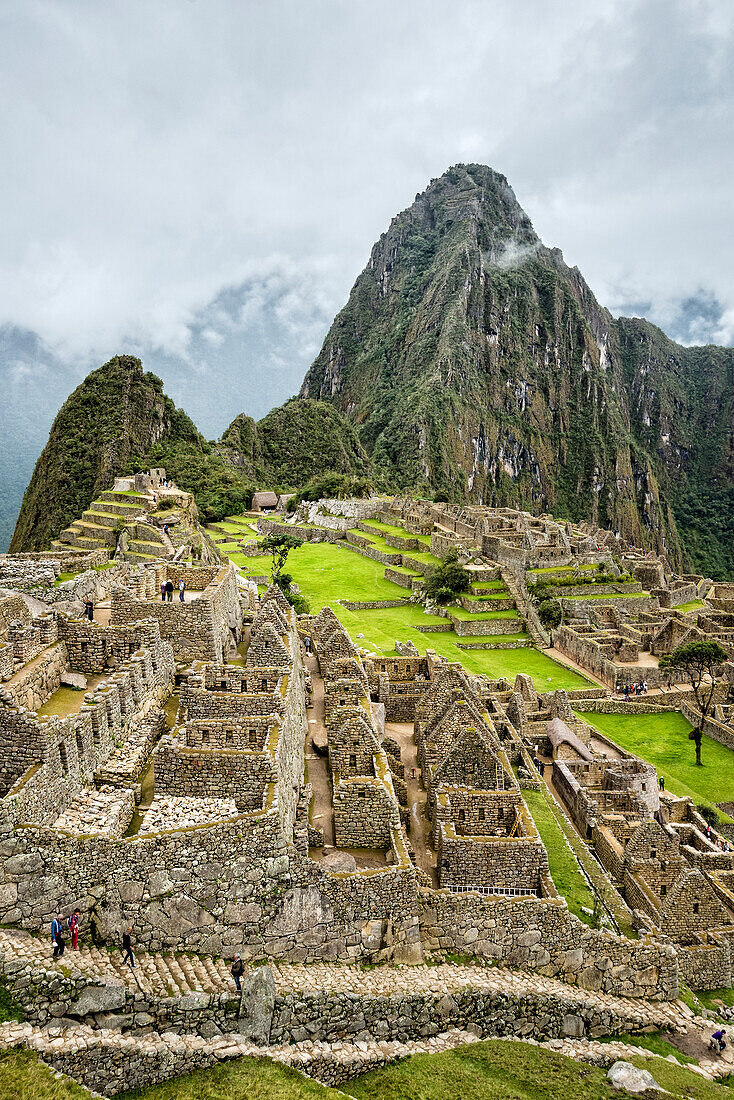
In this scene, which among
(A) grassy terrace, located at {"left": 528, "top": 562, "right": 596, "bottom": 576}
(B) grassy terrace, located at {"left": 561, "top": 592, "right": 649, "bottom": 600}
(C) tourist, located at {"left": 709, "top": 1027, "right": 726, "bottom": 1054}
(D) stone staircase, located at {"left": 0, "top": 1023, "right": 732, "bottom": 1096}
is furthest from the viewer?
(A) grassy terrace, located at {"left": 528, "top": 562, "right": 596, "bottom": 576}

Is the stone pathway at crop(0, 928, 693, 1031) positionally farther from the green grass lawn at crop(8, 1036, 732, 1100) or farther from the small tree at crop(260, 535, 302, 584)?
the small tree at crop(260, 535, 302, 584)

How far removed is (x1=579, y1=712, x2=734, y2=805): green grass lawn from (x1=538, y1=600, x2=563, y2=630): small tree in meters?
12.4

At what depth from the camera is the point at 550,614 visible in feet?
142

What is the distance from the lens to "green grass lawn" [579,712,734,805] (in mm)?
23062

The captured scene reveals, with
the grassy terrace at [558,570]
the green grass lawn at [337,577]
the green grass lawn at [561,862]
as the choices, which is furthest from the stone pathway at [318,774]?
the grassy terrace at [558,570]

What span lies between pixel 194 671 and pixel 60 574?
6.59m

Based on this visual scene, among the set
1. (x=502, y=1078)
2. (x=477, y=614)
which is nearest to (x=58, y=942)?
(x=502, y=1078)

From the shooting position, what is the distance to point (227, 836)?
25.7ft

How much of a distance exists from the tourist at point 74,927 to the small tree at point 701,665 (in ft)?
92.5

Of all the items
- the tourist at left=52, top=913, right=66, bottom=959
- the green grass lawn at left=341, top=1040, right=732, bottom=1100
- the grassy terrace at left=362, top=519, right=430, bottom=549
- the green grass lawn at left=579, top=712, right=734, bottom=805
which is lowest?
the green grass lawn at left=579, top=712, right=734, bottom=805

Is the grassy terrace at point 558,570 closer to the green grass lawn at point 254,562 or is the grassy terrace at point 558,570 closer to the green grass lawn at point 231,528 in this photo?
the green grass lawn at point 254,562

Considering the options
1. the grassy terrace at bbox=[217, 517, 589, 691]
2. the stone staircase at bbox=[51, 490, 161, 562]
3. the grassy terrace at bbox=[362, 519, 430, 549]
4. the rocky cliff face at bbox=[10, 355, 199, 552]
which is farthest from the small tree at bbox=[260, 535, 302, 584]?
the rocky cliff face at bbox=[10, 355, 199, 552]

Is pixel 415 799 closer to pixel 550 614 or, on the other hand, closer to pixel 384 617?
pixel 384 617

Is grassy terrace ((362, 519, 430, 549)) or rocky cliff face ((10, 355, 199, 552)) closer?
grassy terrace ((362, 519, 430, 549))
